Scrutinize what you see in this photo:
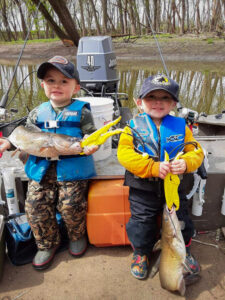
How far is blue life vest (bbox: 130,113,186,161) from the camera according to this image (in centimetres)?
185

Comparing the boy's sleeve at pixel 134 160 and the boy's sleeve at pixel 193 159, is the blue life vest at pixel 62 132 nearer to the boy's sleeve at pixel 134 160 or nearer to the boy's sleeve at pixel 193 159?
the boy's sleeve at pixel 134 160

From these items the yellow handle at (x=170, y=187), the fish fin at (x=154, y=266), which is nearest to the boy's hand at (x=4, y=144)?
the yellow handle at (x=170, y=187)

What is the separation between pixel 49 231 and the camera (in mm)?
2164

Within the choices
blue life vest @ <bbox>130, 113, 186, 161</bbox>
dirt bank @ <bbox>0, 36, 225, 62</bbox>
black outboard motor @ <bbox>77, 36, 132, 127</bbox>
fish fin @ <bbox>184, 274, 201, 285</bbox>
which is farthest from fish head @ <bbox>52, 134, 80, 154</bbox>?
dirt bank @ <bbox>0, 36, 225, 62</bbox>

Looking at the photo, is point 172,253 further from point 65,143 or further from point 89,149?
point 65,143

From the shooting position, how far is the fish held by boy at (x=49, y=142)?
1.79 meters

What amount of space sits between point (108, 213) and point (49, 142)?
80 cm

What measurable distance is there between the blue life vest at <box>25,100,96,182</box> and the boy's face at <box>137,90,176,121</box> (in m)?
0.56

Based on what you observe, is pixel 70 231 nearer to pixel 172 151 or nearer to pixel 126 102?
pixel 172 151

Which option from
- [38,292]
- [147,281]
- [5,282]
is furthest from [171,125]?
[5,282]

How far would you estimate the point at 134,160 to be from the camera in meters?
1.77

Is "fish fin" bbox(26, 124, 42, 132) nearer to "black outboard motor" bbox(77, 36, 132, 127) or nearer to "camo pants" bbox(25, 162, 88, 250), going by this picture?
"camo pants" bbox(25, 162, 88, 250)

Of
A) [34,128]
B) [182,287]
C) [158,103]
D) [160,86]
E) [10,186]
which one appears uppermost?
[160,86]

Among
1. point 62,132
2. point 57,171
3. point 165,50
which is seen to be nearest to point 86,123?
point 62,132
